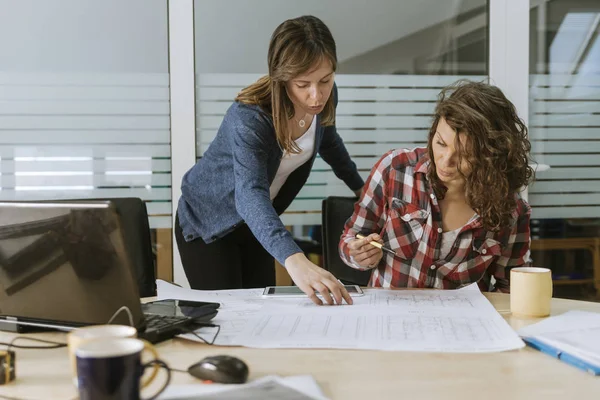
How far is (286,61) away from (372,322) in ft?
2.44

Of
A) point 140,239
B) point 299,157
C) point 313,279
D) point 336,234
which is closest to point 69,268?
point 313,279

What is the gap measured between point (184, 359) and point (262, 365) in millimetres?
135

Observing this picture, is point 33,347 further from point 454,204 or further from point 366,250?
point 454,204

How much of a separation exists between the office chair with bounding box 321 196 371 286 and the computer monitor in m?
1.01

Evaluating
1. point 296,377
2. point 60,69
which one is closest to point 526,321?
point 296,377

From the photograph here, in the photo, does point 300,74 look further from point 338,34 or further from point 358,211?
point 338,34

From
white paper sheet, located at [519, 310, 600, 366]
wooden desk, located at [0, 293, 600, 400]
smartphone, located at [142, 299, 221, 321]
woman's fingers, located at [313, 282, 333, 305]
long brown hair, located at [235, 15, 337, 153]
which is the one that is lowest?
wooden desk, located at [0, 293, 600, 400]

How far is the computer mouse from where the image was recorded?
34.4 inches

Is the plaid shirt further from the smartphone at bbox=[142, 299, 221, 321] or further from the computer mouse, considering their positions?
the computer mouse

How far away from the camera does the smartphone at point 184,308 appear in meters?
1.21

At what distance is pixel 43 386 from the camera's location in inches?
35.4

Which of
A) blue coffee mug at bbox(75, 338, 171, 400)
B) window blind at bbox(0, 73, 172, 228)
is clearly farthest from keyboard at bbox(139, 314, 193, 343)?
window blind at bbox(0, 73, 172, 228)

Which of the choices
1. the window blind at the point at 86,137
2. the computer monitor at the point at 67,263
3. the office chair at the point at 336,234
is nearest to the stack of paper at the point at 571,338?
the computer monitor at the point at 67,263

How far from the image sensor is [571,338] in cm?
109
